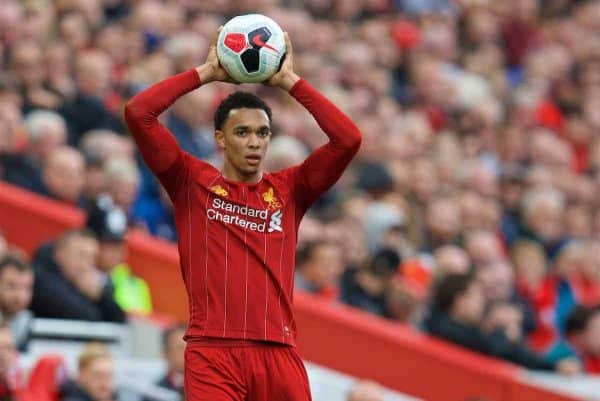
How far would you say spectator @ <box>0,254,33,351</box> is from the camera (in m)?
9.57

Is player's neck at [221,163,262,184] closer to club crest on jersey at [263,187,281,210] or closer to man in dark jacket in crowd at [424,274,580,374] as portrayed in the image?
club crest on jersey at [263,187,281,210]

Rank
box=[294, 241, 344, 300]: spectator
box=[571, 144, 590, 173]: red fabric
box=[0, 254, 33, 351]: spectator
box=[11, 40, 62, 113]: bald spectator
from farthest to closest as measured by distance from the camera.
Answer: box=[571, 144, 590, 173]: red fabric < box=[11, 40, 62, 113]: bald spectator < box=[294, 241, 344, 300]: spectator < box=[0, 254, 33, 351]: spectator

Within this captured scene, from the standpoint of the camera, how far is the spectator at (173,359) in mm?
10160

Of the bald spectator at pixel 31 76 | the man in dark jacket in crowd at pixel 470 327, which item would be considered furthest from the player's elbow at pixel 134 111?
the man in dark jacket in crowd at pixel 470 327

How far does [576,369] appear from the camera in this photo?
1245cm

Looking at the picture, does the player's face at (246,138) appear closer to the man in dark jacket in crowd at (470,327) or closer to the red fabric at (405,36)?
the man in dark jacket in crowd at (470,327)

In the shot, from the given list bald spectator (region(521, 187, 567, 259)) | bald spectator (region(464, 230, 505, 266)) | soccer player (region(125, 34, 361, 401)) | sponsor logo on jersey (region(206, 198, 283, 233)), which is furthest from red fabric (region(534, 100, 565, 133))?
sponsor logo on jersey (region(206, 198, 283, 233))

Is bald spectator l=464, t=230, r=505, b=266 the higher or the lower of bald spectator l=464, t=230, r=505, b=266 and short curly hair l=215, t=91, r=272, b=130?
the lower

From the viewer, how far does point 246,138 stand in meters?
7.18

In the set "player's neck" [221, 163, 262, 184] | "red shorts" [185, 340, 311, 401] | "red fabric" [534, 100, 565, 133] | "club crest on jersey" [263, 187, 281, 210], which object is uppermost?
"player's neck" [221, 163, 262, 184]

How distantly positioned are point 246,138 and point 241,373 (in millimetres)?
1087

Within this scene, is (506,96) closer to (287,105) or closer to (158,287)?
(287,105)

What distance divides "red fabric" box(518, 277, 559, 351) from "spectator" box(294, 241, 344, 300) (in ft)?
6.97

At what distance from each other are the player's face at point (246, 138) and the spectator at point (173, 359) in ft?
10.3
